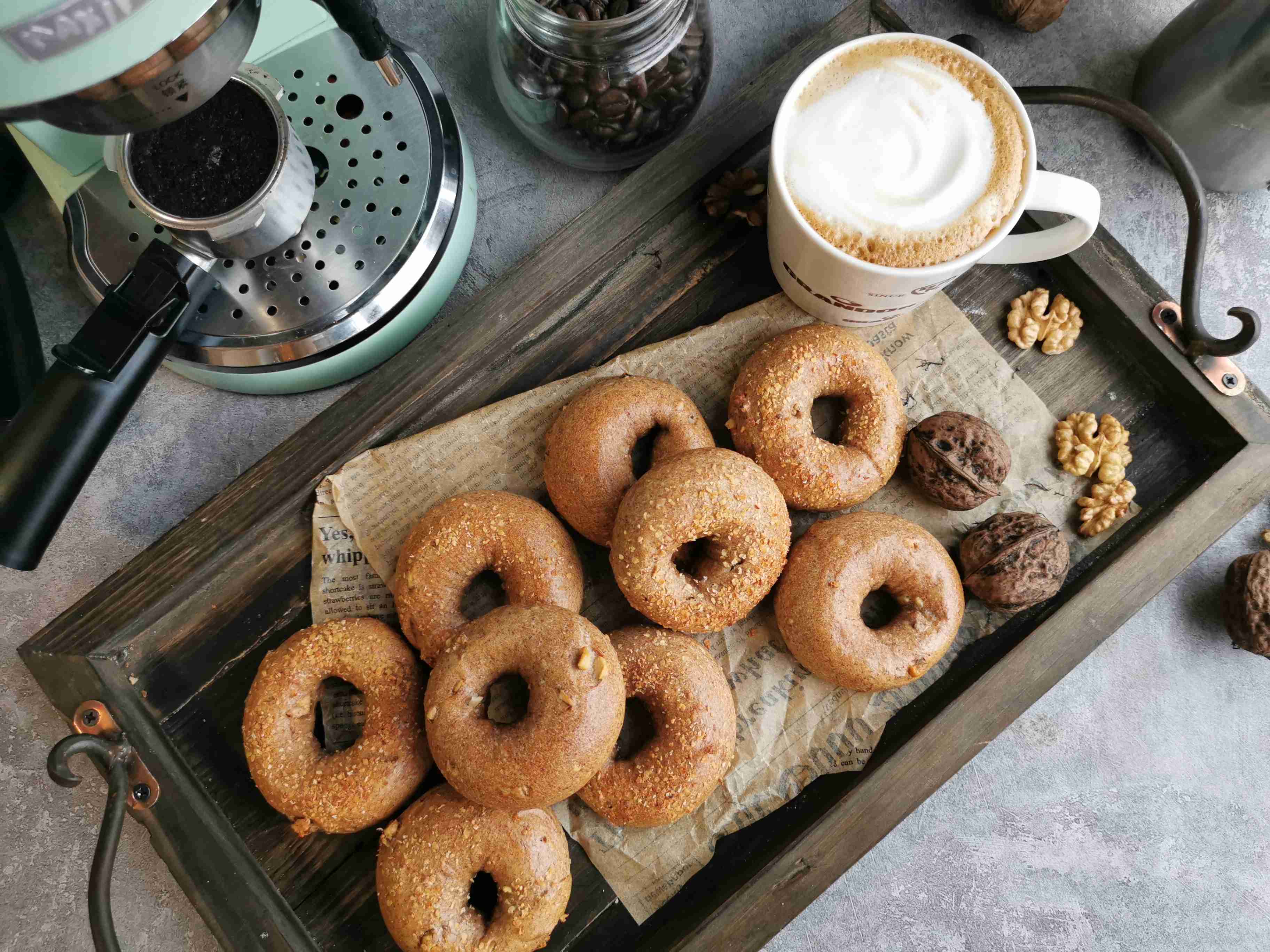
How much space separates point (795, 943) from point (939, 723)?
1.60 feet

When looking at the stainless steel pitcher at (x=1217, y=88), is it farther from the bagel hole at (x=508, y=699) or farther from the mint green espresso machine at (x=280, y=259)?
the bagel hole at (x=508, y=699)

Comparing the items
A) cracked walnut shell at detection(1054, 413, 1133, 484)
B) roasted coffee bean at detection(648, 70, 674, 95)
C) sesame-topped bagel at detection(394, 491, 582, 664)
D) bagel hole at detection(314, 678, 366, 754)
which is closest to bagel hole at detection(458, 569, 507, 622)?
sesame-topped bagel at detection(394, 491, 582, 664)

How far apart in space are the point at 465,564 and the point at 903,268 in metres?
0.59

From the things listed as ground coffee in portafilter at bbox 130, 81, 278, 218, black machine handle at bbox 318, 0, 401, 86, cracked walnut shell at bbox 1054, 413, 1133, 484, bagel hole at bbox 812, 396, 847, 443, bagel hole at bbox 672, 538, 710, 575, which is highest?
black machine handle at bbox 318, 0, 401, 86

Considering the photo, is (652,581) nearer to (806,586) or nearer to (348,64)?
(806,586)

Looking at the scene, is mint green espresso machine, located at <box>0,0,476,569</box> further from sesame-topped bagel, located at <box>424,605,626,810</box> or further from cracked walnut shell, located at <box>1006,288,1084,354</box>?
cracked walnut shell, located at <box>1006,288,1084,354</box>

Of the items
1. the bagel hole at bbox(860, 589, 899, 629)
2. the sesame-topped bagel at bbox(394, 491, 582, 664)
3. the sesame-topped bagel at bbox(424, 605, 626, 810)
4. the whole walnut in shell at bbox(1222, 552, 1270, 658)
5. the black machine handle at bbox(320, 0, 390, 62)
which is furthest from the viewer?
the whole walnut in shell at bbox(1222, 552, 1270, 658)

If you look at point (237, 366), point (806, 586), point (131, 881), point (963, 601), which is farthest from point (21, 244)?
point (963, 601)

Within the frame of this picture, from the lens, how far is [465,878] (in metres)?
0.99

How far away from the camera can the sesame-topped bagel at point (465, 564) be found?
1.02 metres

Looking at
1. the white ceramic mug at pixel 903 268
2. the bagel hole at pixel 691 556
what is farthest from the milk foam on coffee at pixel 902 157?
the bagel hole at pixel 691 556

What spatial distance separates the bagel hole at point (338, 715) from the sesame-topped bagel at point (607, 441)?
0.35 metres

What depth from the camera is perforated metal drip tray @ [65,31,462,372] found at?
3.42ft

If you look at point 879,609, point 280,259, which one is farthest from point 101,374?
point 879,609
